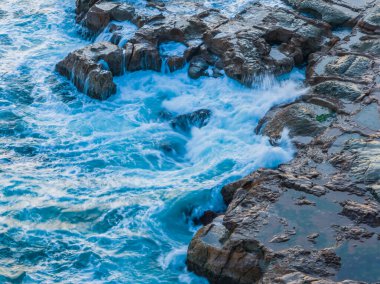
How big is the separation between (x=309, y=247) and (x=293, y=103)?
3807 millimetres

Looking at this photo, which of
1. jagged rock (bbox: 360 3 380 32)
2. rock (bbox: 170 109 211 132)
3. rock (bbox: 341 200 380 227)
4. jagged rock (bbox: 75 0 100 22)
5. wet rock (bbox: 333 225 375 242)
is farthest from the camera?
jagged rock (bbox: 75 0 100 22)

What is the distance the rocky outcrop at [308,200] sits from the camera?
257 inches

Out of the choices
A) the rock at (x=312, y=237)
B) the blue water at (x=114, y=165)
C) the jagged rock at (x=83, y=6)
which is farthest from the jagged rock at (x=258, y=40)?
the rock at (x=312, y=237)

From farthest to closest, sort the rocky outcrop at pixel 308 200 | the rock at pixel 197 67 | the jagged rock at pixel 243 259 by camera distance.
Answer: the rock at pixel 197 67 → the rocky outcrop at pixel 308 200 → the jagged rock at pixel 243 259

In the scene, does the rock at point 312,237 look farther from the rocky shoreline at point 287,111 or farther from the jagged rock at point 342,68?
the jagged rock at point 342,68

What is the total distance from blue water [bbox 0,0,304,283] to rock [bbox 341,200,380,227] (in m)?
1.77

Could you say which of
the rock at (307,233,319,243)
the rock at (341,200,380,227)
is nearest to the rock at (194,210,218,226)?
the rock at (307,233,319,243)

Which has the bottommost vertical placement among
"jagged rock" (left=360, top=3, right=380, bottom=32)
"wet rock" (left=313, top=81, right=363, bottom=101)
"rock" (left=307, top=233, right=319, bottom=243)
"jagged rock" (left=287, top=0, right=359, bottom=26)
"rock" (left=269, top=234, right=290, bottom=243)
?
"rock" (left=269, top=234, right=290, bottom=243)

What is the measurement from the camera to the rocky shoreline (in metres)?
6.68

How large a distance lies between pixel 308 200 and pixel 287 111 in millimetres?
2499

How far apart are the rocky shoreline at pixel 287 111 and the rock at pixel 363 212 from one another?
13 mm

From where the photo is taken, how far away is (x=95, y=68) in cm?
1116

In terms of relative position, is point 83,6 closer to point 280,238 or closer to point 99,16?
point 99,16

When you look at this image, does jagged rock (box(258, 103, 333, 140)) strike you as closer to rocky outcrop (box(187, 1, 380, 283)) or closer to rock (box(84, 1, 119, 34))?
rocky outcrop (box(187, 1, 380, 283))
